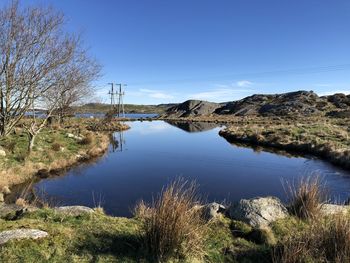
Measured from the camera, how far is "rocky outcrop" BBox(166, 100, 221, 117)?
422ft

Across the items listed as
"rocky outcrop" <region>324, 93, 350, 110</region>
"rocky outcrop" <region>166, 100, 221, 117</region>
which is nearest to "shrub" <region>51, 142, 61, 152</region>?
"rocky outcrop" <region>324, 93, 350, 110</region>

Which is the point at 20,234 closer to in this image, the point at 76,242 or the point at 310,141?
the point at 76,242

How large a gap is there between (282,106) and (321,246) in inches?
4303

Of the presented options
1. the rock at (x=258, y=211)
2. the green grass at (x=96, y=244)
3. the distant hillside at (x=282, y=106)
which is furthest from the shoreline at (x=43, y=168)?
the distant hillside at (x=282, y=106)

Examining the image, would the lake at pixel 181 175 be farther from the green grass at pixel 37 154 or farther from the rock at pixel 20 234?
the rock at pixel 20 234

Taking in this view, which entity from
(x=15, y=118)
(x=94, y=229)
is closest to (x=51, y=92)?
(x=15, y=118)

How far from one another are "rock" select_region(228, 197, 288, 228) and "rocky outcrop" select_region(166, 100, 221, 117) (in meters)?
116

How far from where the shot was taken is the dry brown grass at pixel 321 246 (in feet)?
19.1

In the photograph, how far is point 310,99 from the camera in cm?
11794

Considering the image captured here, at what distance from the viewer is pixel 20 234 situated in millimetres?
6648

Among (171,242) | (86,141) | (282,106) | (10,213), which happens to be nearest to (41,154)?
(86,141)

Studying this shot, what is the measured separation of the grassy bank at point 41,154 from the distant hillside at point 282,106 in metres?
68.5

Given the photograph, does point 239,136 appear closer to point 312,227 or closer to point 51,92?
point 51,92

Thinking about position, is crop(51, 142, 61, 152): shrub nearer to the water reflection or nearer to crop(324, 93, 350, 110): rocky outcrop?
the water reflection
